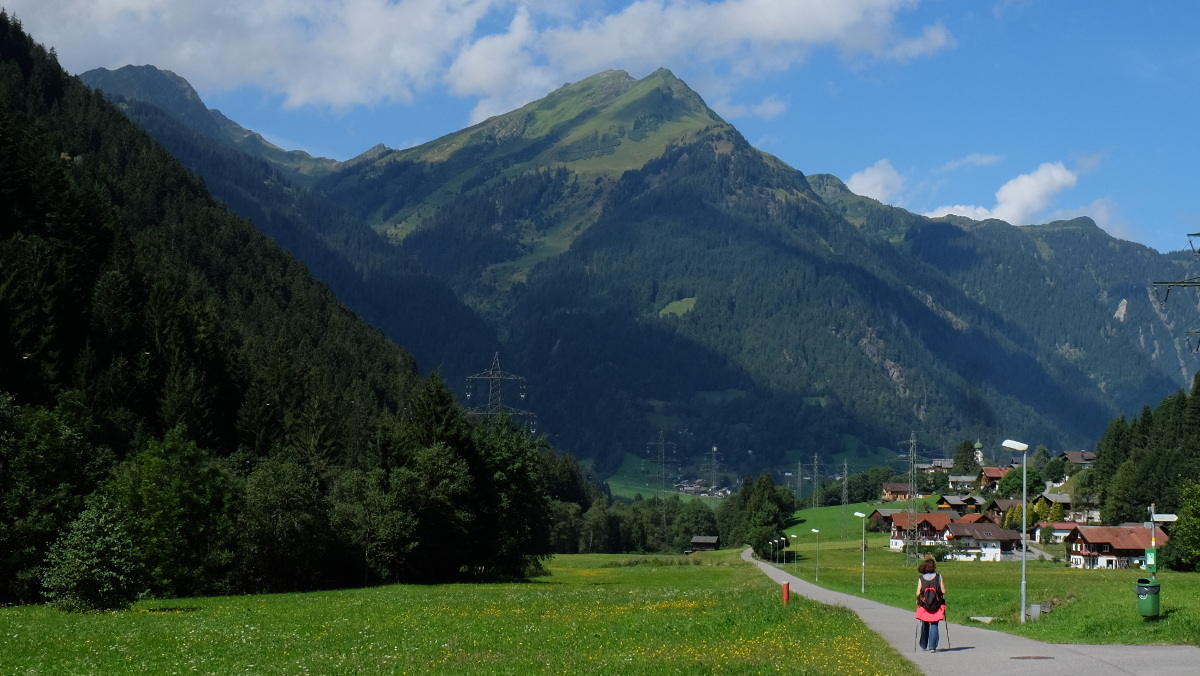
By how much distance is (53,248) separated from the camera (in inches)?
3851

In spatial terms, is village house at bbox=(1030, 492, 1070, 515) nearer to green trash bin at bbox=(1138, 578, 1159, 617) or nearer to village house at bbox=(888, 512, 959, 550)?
village house at bbox=(888, 512, 959, 550)

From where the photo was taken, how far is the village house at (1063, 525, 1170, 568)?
443ft

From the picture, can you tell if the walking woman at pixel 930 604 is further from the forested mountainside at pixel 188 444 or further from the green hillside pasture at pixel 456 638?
the forested mountainside at pixel 188 444

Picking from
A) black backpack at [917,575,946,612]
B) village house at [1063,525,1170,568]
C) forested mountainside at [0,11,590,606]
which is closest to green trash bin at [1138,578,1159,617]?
black backpack at [917,575,946,612]

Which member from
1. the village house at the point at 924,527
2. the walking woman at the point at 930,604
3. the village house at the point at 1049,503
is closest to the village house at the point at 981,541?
the village house at the point at 924,527

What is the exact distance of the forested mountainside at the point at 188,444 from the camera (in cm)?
5438

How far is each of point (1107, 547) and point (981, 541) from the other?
3729 cm

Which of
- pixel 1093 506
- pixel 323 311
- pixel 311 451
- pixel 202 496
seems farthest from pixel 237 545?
pixel 1093 506

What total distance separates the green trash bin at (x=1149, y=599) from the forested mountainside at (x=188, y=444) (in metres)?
33.8

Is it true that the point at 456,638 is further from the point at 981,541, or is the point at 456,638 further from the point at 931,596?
the point at 981,541

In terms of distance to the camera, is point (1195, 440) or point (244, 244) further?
point (244, 244)

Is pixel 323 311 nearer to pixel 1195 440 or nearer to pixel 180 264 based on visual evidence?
pixel 180 264

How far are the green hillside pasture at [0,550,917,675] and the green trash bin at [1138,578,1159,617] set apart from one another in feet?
23.6

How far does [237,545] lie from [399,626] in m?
30.9
